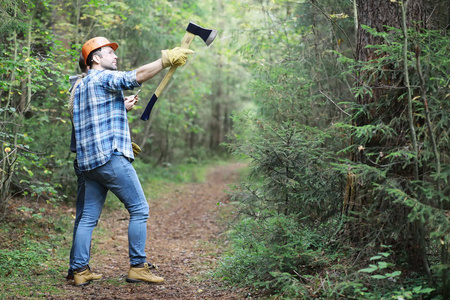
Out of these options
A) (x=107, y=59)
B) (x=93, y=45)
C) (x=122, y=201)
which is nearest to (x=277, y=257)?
(x=122, y=201)

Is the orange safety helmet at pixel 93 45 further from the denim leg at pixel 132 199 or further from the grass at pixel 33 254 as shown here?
the grass at pixel 33 254

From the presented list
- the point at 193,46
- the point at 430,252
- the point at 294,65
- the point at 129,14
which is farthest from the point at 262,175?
the point at 193,46

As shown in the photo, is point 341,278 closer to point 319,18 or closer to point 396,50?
point 396,50

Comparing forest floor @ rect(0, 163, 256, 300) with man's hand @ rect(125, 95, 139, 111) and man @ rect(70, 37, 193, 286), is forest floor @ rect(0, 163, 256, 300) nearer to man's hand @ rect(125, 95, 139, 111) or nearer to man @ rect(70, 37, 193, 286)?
man @ rect(70, 37, 193, 286)

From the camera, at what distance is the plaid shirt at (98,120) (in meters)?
3.78

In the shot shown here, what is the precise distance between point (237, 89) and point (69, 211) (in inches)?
756

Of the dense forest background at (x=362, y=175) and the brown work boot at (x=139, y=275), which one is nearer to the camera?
the dense forest background at (x=362, y=175)

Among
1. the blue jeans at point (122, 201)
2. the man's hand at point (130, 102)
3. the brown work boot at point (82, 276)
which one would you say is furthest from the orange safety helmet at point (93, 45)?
the brown work boot at point (82, 276)

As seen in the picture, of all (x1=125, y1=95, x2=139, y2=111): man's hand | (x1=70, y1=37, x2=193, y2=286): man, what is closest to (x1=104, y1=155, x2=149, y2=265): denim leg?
(x1=70, y1=37, x2=193, y2=286): man

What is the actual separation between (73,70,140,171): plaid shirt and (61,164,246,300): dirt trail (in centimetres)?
131

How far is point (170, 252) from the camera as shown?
602cm

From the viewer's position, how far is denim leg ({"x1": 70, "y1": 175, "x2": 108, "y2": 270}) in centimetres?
396

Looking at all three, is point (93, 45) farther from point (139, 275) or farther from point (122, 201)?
point (139, 275)

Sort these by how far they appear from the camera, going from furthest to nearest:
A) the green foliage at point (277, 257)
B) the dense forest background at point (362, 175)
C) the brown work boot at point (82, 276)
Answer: the brown work boot at point (82, 276) < the green foliage at point (277, 257) < the dense forest background at point (362, 175)
